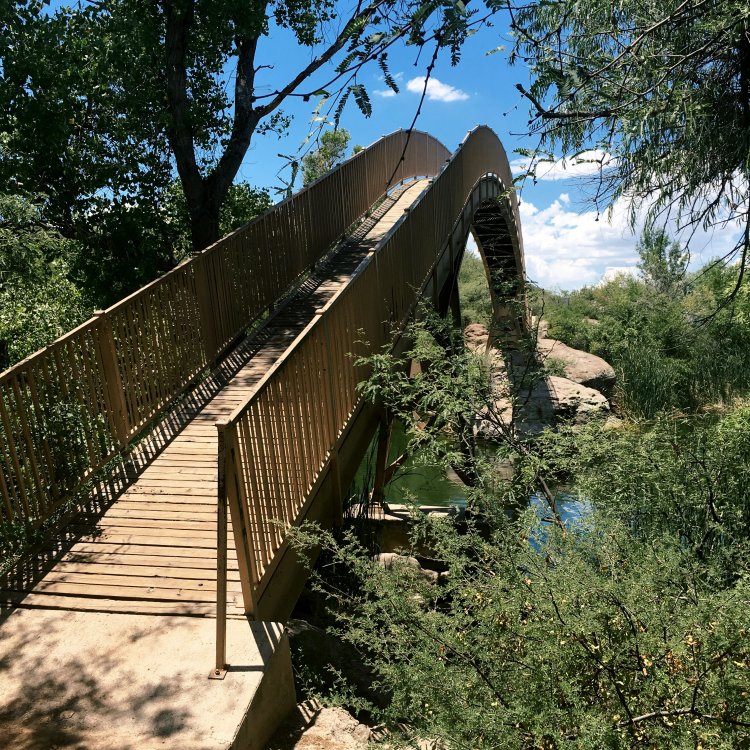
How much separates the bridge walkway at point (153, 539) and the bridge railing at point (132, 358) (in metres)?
0.23

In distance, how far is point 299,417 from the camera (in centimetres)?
440

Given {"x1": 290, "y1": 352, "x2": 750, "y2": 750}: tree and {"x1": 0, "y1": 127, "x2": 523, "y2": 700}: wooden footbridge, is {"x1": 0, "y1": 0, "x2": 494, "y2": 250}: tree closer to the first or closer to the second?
{"x1": 0, "y1": 127, "x2": 523, "y2": 700}: wooden footbridge

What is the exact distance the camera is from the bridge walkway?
3.89 meters

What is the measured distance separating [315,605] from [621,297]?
2906 centimetres

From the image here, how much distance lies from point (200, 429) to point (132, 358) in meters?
0.82

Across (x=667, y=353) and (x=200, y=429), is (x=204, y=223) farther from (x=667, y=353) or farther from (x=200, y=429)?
(x=667, y=353)

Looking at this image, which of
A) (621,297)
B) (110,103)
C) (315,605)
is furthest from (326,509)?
(621,297)

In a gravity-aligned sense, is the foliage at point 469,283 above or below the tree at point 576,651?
above

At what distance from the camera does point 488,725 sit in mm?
2496

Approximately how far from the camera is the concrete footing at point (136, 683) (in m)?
2.97

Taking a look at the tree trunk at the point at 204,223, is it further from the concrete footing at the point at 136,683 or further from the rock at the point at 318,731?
the rock at the point at 318,731

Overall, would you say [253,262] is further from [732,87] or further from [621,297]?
[621,297]

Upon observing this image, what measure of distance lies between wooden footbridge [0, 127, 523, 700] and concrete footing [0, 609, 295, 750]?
0.12 m

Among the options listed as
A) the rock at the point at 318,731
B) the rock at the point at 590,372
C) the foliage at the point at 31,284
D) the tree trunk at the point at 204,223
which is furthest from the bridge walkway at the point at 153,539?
the rock at the point at 590,372
